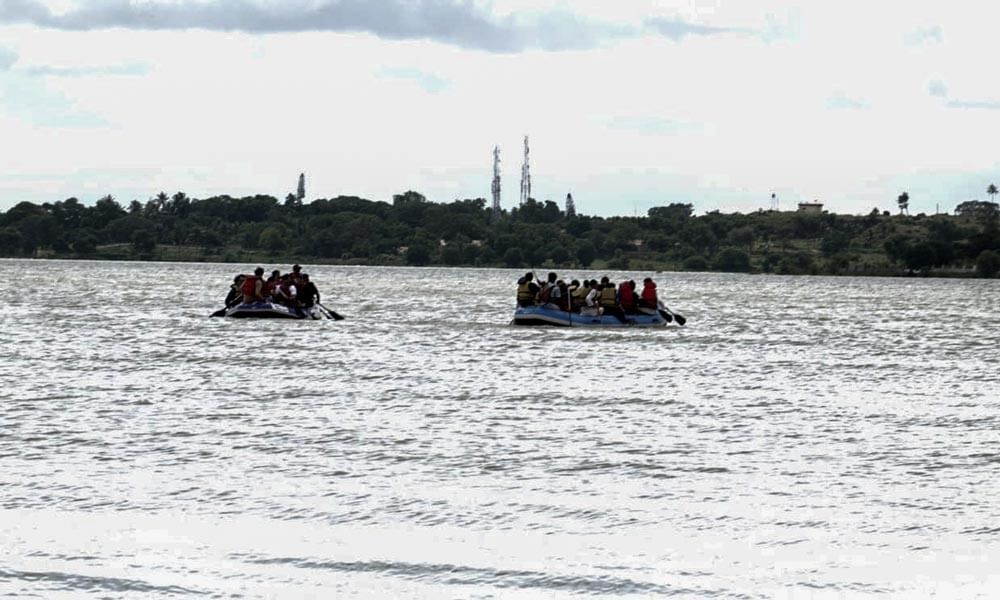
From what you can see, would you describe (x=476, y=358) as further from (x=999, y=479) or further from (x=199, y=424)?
(x=999, y=479)

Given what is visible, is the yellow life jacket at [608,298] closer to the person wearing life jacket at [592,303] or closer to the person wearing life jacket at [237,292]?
the person wearing life jacket at [592,303]

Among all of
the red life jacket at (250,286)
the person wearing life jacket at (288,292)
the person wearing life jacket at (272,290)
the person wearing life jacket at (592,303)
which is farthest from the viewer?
the person wearing life jacket at (288,292)

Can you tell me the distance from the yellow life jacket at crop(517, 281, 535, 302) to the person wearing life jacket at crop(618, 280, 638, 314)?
9.46 feet

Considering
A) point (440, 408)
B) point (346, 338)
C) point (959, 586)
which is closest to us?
point (959, 586)

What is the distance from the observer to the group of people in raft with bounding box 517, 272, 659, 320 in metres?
54.8

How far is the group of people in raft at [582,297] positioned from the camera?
2157 inches

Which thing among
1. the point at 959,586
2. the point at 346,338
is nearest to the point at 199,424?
the point at 959,586

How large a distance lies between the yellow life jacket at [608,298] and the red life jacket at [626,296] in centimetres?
35

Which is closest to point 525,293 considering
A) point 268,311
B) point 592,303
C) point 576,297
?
point 576,297

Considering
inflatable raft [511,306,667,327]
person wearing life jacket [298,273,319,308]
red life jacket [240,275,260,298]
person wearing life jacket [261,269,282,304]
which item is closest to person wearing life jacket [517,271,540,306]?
inflatable raft [511,306,667,327]

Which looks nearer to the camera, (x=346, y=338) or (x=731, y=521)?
(x=731, y=521)

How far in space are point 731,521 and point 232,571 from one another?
5623 mm

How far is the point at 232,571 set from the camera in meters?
15.0

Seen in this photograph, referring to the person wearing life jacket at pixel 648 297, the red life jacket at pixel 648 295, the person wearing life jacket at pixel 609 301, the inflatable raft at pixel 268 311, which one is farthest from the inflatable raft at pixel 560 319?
the inflatable raft at pixel 268 311
